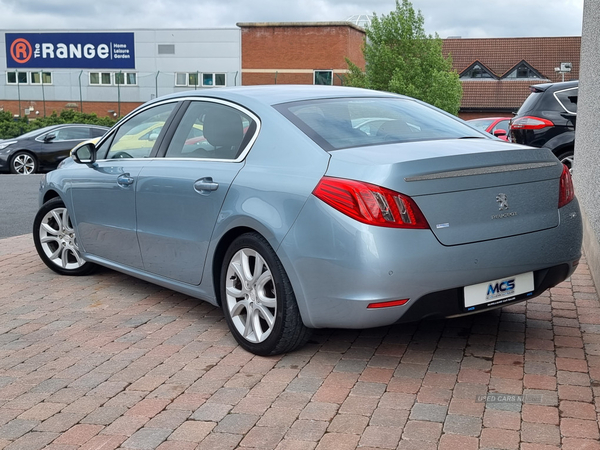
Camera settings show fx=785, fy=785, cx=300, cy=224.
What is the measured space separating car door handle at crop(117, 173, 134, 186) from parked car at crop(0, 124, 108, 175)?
15.6 m

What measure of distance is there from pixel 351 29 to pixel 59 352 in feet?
186

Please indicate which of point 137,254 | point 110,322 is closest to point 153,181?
point 137,254

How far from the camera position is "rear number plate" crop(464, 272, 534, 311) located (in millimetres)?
4051

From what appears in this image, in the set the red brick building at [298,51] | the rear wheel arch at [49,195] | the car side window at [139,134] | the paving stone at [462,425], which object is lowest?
the paving stone at [462,425]

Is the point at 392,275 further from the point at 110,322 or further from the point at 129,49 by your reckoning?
the point at 129,49

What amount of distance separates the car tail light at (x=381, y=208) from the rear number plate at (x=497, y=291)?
479 mm

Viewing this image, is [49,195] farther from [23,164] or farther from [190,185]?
[23,164]

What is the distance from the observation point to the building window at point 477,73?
58.8m

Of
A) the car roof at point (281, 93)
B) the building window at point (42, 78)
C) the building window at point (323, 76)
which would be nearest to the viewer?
the car roof at point (281, 93)

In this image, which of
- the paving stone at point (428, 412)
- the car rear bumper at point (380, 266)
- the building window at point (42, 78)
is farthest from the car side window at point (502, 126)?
the building window at point (42, 78)

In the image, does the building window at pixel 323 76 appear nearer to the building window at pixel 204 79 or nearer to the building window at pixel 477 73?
the building window at pixel 204 79

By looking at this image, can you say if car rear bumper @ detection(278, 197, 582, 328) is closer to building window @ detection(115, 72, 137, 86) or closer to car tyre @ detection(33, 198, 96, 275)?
car tyre @ detection(33, 198, 96, 275)

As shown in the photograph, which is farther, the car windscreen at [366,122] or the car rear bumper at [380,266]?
the car windscreen at [366,122]

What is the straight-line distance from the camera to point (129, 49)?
61.6 m
